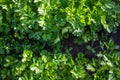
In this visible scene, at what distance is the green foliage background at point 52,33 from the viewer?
9.39 ft

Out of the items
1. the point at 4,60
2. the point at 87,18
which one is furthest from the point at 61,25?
the point at 4,60

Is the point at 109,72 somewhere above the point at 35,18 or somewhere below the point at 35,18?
below

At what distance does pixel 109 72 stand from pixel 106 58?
125 mm

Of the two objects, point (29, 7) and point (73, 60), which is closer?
point (29, 7)

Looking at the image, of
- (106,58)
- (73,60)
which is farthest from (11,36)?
(106,58)

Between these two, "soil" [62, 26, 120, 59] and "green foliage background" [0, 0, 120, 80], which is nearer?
"green foliage background" [0, 0, 120, 80]

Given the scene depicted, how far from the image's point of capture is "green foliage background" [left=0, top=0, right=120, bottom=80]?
286 centimetres

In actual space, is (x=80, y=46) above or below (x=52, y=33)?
below

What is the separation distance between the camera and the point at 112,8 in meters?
3.03

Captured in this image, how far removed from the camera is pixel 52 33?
2949 millimetres

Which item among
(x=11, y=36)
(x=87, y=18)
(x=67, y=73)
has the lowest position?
(x=67, y=73)

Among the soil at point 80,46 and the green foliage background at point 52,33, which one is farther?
the soil at point 80,46

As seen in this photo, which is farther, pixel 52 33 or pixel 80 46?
pixel 80 46

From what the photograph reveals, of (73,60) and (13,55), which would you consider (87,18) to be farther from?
(13,55)
